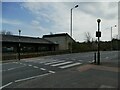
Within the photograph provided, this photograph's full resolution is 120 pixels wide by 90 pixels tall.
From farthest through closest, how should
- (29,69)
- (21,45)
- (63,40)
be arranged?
(63,40) < (21,45) < (29,69)

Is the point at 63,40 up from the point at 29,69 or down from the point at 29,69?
up

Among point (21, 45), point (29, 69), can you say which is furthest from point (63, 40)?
point (29, 69)

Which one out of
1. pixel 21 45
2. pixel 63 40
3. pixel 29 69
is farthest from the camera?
pixel 63 40

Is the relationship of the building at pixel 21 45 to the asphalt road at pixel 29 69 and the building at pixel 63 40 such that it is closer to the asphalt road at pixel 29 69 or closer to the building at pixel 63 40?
the building at pixel 63 40

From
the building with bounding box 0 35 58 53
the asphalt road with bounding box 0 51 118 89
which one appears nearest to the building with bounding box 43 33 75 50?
the building with bounding box 0 35 58 53

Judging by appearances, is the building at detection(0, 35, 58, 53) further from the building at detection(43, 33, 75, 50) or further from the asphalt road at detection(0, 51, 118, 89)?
the asphalt road at detection(0, 51, 118, 89)

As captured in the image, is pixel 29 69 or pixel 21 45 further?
pixel 21 45

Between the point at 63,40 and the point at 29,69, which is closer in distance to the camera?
the point at 29,69

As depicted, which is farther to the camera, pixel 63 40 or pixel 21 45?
pixel 63 40

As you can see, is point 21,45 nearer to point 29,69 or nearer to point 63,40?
point 63,40

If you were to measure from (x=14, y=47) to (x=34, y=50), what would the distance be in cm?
754

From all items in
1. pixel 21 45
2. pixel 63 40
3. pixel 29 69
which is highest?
pixel 63 40

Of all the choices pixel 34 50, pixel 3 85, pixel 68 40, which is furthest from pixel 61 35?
pixel 3 85

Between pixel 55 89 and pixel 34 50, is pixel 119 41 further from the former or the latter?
pixel 55 89
